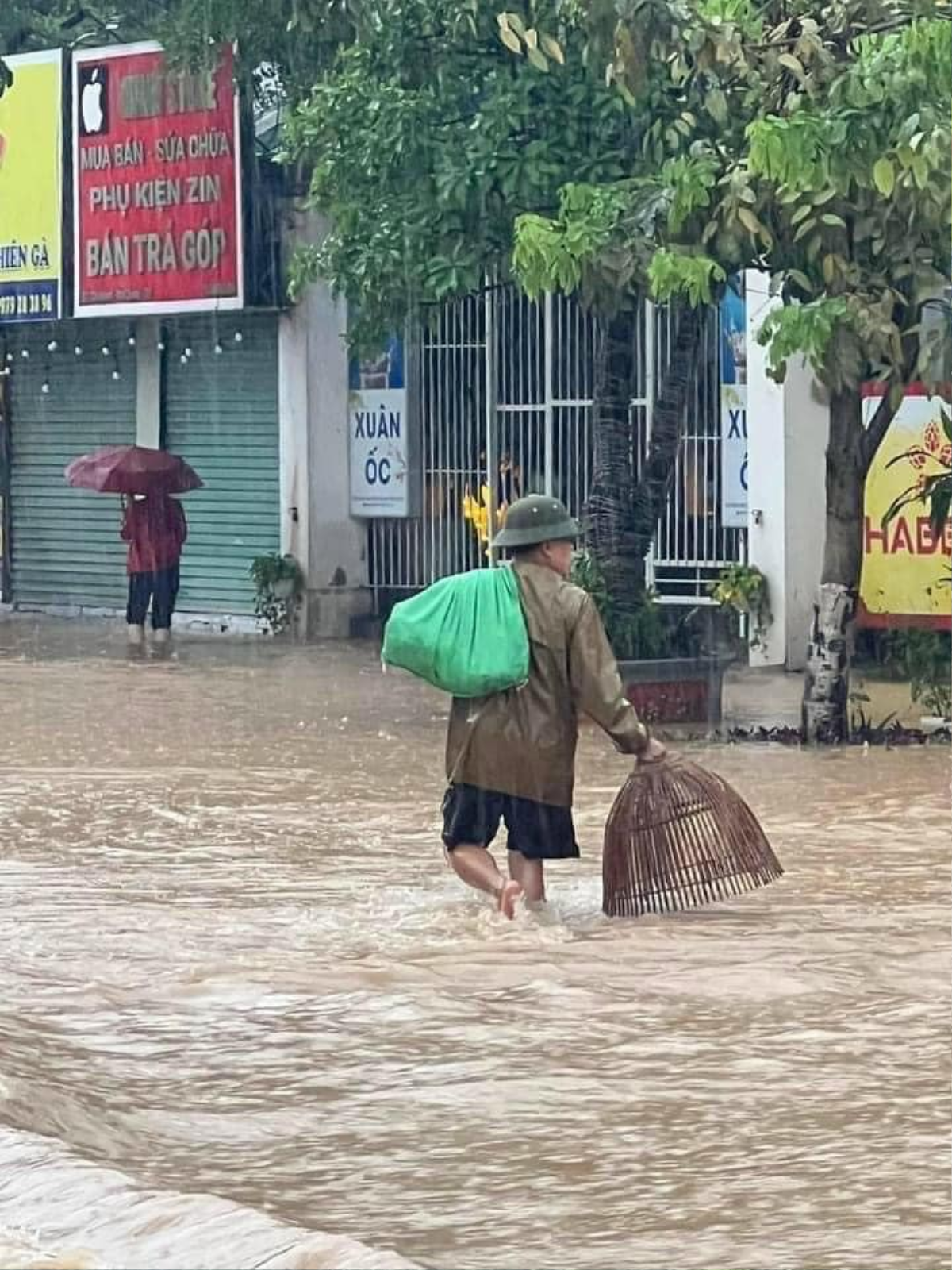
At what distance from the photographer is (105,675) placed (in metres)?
18.4

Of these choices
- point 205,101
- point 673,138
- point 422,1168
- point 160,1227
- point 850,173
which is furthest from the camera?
point 205,101

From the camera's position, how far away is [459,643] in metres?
8.72

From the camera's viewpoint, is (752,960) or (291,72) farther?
(291,72)

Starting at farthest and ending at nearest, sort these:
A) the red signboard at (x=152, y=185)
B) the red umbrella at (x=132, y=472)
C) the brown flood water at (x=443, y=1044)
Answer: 1. the red signboard at (x=152, y=185)
2. the red umbrella at (x=132, y=472)
3. the brown flood water at (x=443, y=1044)

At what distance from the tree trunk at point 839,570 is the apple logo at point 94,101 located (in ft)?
34.3

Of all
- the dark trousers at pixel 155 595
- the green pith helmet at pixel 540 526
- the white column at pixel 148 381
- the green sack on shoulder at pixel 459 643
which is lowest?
the dark trousers at pixel 155 595

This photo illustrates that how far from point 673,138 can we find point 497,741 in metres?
5.16

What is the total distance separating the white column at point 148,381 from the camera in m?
22.9

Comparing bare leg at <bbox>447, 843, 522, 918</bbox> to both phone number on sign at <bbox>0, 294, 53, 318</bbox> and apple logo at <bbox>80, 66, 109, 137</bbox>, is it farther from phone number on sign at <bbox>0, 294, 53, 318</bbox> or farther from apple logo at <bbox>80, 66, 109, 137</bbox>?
phone number on sign at <bbox>0, 294, 53, 318</bbox>

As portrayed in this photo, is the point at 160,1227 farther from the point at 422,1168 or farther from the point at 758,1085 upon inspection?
the point at 758,1085

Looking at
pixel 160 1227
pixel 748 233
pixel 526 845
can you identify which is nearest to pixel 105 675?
pixel 748 233

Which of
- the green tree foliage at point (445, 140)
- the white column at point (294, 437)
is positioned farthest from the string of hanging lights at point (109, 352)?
the green tree foliage at point (445, 140)

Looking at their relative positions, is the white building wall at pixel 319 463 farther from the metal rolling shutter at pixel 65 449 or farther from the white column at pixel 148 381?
the metal rolling shutter at pixel 65 449

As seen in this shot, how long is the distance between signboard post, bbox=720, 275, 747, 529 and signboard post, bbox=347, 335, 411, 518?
10.4ft
